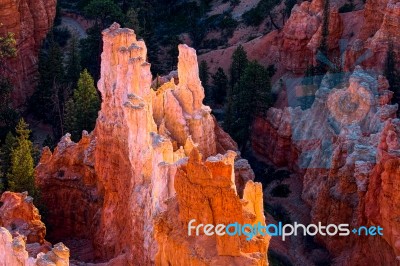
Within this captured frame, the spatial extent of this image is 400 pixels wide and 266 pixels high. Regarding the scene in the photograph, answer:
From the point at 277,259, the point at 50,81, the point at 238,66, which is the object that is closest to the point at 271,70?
the point at 238,66

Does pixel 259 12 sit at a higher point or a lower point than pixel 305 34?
higher

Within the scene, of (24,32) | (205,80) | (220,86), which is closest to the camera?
(205,80)

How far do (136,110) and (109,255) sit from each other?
6418mm

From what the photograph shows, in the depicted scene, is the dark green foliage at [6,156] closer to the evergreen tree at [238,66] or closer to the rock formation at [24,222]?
the rock formation at [24,222]

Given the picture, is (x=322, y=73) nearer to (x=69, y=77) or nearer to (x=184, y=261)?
(x=69, y=77)

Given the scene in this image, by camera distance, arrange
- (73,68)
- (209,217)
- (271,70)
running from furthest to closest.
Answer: (271,70), (73,68), (209,217)

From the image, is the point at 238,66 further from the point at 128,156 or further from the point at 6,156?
the point at 128,156

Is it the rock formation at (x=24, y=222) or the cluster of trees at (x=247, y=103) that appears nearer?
the rock formation at (x=24, y=222)

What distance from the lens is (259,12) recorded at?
2507 inches

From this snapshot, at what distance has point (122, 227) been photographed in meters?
29.4

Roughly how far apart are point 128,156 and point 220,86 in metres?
24.5

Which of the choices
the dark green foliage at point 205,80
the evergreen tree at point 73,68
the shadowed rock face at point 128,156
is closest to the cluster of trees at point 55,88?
the evergreen tree at point 73,68

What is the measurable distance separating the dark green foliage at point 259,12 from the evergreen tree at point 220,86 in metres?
10.8

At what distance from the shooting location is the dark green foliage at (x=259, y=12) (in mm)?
62550
